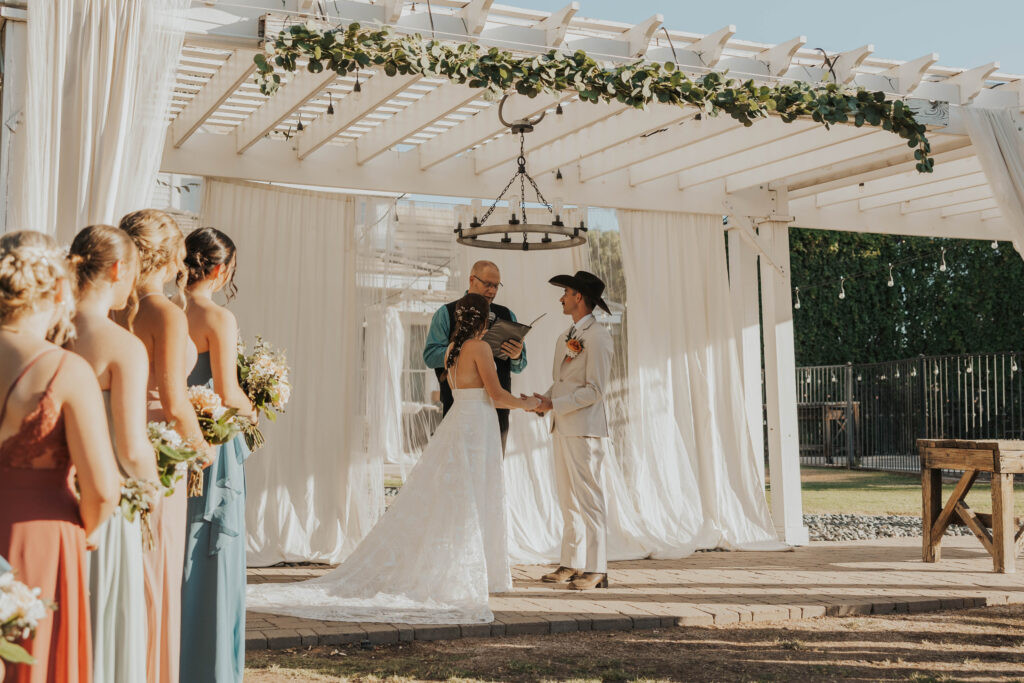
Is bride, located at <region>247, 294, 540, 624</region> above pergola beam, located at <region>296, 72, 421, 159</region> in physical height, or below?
below

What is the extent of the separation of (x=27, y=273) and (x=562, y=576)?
475cm

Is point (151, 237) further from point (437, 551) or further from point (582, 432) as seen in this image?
point (582, 432)

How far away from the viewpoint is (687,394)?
27.7 ft

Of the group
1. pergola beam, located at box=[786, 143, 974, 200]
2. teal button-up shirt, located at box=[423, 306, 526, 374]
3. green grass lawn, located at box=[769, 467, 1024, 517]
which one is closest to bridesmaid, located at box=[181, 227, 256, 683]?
teal button-up shirt, located at box=[423, 306, 526, 374]

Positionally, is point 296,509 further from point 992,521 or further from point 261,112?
point 992,521

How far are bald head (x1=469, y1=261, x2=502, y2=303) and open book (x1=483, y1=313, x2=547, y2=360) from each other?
0.69ft

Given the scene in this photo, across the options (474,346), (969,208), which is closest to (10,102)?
(474,346)

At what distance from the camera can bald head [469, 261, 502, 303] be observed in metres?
6.51

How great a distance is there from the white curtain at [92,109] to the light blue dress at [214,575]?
0.80 metres

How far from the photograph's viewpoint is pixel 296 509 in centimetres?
751

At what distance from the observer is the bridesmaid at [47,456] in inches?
86.3

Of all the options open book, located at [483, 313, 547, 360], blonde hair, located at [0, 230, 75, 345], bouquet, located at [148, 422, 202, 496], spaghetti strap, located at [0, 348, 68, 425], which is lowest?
bouquet, located at [148, 422, 202, 496]

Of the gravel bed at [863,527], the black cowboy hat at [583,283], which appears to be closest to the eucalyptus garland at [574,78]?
the black cowboy hat at [583,283]

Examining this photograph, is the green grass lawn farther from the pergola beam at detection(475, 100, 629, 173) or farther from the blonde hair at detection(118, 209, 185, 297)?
the blonde hair at detection(118, 209, 185, 297)
